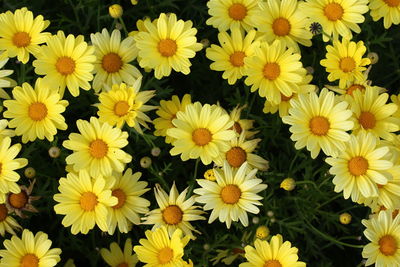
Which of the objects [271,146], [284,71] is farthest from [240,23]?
[271,146]

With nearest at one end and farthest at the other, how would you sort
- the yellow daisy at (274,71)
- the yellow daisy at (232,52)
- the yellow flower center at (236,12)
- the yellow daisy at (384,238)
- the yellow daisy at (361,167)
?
the yellow daisy at (361,167)
the yellow daisy at (384,238)
the yellow daisy at (274,71)
the yellow daisy at (232,52)
the yellow flower center at (236,12)

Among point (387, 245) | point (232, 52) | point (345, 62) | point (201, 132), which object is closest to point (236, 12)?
point (232, 52)

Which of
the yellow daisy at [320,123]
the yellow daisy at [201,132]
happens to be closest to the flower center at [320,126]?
the yellow daisy at [320,123]

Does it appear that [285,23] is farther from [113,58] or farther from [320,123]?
[113,58]

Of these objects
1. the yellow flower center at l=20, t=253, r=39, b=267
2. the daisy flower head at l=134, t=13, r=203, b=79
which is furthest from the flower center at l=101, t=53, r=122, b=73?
the yellow flower center at l=20, t=253, r=39, b=267

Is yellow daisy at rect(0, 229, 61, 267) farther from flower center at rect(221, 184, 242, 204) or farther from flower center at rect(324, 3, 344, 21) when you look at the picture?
flower center at rect(324, 3, 344, 21)

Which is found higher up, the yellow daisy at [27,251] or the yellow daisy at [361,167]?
the yellow daisy at [361,167]

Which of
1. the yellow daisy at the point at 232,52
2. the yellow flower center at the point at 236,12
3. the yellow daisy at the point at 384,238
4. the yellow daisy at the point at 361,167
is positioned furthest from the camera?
the yellow flower center at the point at 236,12

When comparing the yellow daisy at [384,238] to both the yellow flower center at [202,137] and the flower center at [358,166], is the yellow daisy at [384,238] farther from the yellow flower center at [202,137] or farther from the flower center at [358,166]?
the yellow flower center at [202,137]
